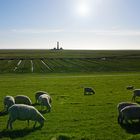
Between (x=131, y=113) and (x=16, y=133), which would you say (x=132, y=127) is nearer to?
(x=131, y=113)

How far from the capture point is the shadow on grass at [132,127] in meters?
18.8

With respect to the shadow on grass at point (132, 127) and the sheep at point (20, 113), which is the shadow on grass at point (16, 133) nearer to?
the sheep at point (20, 113)

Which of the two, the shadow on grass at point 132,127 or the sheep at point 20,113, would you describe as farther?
the sheep at point 20,113

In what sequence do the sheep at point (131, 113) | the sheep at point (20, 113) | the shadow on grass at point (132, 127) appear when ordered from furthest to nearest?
the sheep at point (131, 113), the sheep at point (20, 113), the shadow on grass at point (132, 127)

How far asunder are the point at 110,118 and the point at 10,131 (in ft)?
24.8

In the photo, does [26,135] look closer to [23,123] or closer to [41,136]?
[41,136]

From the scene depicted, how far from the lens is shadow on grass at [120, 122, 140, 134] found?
1875 cm

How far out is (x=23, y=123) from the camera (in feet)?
70.3

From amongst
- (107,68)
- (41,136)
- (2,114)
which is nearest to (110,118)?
(41,136)

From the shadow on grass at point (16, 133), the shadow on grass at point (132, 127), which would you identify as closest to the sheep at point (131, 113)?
the shadow on grass at point (132, 127)

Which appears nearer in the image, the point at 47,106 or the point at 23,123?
the point at 23,123

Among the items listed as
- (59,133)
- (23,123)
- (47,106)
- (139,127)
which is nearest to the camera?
(59,133)

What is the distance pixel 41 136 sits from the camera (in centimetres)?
1789

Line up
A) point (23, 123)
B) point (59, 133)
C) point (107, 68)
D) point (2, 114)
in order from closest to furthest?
point (59, 133) → point (23, 123) → point (2, 114) → point (107, 68)
